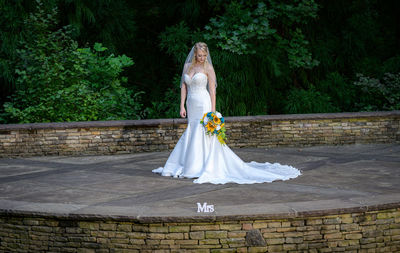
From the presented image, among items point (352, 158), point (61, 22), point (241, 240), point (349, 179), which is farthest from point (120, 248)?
point (61, 22)

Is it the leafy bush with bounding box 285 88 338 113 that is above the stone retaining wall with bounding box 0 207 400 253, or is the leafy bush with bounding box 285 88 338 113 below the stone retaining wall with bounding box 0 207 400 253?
above

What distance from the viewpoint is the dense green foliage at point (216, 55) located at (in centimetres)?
1382

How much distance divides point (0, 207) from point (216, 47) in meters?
10.1

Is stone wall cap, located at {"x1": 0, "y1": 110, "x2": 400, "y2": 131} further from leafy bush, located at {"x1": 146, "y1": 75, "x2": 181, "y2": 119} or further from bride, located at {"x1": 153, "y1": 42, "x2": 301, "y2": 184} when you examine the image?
leafy bush, located at {"x1": 146, "y1": 75, "x2": 181, "y2": 119}

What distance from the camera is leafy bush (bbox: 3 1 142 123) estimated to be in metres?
13.1

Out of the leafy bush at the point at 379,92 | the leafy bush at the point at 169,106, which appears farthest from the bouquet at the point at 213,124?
the leafy bush at the point at 379,92

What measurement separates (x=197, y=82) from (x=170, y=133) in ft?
9.80

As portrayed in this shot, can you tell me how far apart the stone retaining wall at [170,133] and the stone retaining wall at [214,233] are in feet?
17.2

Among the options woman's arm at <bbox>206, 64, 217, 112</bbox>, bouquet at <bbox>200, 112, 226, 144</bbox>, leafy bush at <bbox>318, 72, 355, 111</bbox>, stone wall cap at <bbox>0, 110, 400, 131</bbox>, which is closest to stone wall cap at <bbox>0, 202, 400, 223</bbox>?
bouquet at <bbox>200, 112, 226, 144</bbox>

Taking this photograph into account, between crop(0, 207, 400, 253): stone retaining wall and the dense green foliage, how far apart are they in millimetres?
7171

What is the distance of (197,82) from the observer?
8859 millimetres

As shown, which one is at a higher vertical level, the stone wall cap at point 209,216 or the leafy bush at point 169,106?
the leafy bush at point 169,106

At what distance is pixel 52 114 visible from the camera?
12.9 metres

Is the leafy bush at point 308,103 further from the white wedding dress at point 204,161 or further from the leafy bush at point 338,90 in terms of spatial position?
the white wedding dress at point 204,161
